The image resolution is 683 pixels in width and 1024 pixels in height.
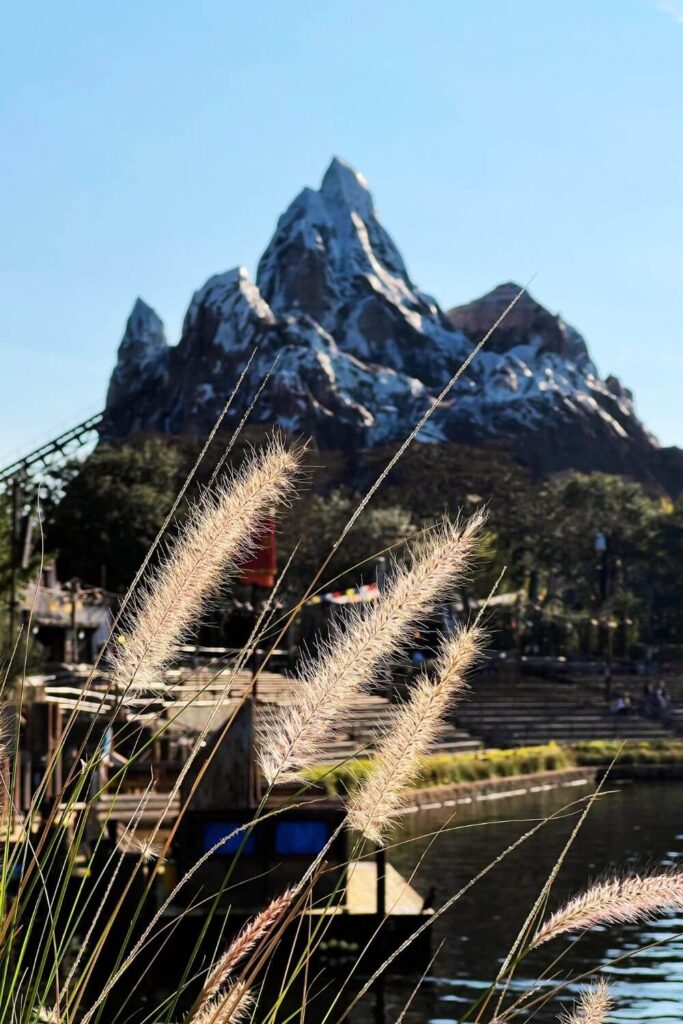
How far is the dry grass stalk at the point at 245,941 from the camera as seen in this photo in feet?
6.67

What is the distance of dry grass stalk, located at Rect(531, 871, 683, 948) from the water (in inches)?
166

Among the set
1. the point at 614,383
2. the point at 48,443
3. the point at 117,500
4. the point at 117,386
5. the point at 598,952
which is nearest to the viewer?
the point at 598,952

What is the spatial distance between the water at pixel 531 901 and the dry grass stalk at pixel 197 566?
4.13 m

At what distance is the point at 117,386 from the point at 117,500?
98.3m

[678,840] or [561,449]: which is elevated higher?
[561,449]

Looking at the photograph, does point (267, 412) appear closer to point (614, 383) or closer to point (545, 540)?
point (614, 383)

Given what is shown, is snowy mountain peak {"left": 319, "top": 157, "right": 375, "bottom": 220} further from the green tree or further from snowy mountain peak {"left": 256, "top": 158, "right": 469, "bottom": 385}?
the green tree

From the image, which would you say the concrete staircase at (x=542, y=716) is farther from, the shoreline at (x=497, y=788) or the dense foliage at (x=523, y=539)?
the dense foliage at (x=523, y=539)

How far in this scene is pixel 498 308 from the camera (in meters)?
156

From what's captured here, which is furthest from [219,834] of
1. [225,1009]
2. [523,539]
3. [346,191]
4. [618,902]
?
[346,191]

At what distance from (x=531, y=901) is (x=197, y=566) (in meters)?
18.0

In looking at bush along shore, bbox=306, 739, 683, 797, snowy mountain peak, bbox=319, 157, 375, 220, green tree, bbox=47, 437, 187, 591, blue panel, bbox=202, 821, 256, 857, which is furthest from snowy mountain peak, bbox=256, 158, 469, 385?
blue panel, bbox=202, 821, 256, 857

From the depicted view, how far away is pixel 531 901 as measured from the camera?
19219mm

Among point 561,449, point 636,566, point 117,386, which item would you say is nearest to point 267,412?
point 561,449
